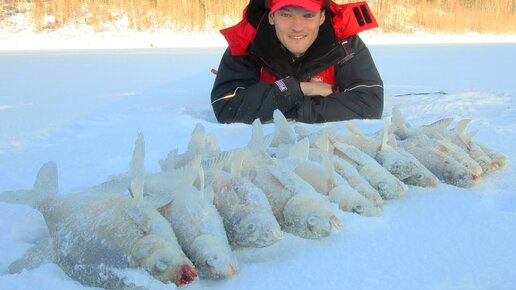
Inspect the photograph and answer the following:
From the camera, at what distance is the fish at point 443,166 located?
2438mm

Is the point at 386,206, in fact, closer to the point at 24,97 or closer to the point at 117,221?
the point at 117,221

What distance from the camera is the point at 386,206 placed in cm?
217

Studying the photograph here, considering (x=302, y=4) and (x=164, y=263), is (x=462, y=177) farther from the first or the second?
(x=302, y=4)

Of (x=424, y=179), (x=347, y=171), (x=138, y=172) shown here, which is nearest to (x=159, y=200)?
(x=138, y=172)

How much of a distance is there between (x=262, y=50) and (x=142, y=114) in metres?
1.14

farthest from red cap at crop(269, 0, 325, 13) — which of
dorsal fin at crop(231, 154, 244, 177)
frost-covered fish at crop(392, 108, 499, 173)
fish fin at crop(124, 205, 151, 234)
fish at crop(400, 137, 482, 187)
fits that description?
fish fin at crop(124, 205, 151, 234)

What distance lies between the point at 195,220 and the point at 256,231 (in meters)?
0.21

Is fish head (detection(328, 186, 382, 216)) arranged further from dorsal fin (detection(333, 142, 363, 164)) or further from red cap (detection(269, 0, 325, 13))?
red cap (detection(269, 0, 325, 13))

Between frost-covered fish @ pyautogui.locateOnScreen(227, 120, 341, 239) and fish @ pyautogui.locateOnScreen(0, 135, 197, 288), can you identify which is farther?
frost-covered fish @ pyautogui.locateOnScreen(227, 120, 341, 239)

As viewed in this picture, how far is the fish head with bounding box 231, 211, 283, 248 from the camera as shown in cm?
164

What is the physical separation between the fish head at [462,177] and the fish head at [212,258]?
1425mm

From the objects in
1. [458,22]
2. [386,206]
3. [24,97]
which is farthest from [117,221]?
[458,22]

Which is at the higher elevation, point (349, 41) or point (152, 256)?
point (349, 41)

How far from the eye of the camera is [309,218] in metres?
1.74
